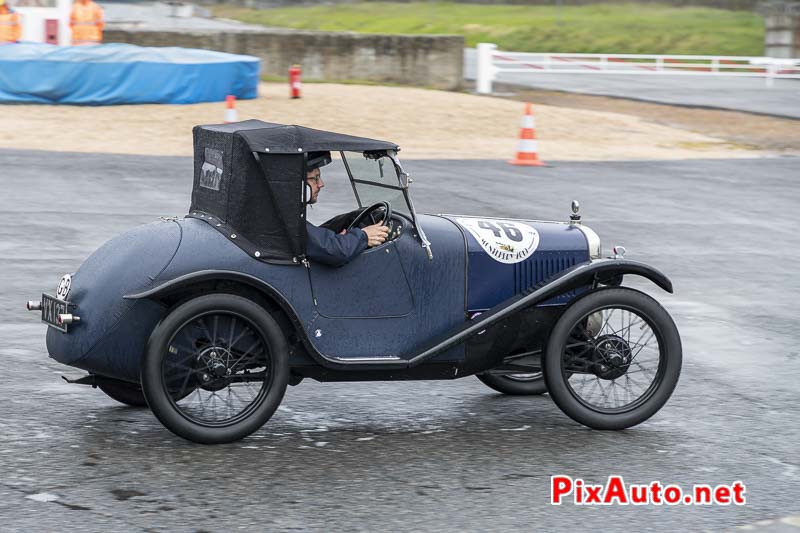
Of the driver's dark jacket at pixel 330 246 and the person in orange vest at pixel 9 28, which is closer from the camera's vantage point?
the driver's dark jacket at pixel 330 246

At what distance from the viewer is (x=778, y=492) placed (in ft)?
17.5

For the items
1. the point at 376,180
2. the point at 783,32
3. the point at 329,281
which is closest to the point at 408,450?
the point at 329,281

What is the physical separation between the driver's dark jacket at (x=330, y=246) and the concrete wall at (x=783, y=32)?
39513mm

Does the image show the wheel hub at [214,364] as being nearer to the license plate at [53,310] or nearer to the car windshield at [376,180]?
the license plate at [53,310]

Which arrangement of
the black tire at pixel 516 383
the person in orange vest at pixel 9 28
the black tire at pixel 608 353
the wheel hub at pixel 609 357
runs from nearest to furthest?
the black tire at pixel 608 353 < the wheel hub at pixel 609 357 < the black tire at pixel 516 383 < the person in orange vest at pixel 9 28

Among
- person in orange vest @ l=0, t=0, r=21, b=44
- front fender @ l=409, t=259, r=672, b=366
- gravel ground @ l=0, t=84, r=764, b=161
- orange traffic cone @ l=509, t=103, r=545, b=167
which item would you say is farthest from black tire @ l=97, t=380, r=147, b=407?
person in orange vest @ l=0, t=0, r=21, b=44

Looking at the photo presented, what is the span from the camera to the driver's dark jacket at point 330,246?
19.4ft

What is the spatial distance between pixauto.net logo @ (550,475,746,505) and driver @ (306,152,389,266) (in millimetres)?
1462

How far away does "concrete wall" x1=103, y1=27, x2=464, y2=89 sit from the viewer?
92.8 ft

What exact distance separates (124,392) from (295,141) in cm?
160

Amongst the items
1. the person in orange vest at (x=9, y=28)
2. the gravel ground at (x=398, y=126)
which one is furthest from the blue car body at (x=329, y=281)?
the person in orange vest at (x=9, y=28)

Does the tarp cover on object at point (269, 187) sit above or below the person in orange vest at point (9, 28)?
below

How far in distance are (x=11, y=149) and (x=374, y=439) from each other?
12896 mm

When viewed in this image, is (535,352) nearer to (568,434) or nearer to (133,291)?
(568,434)
